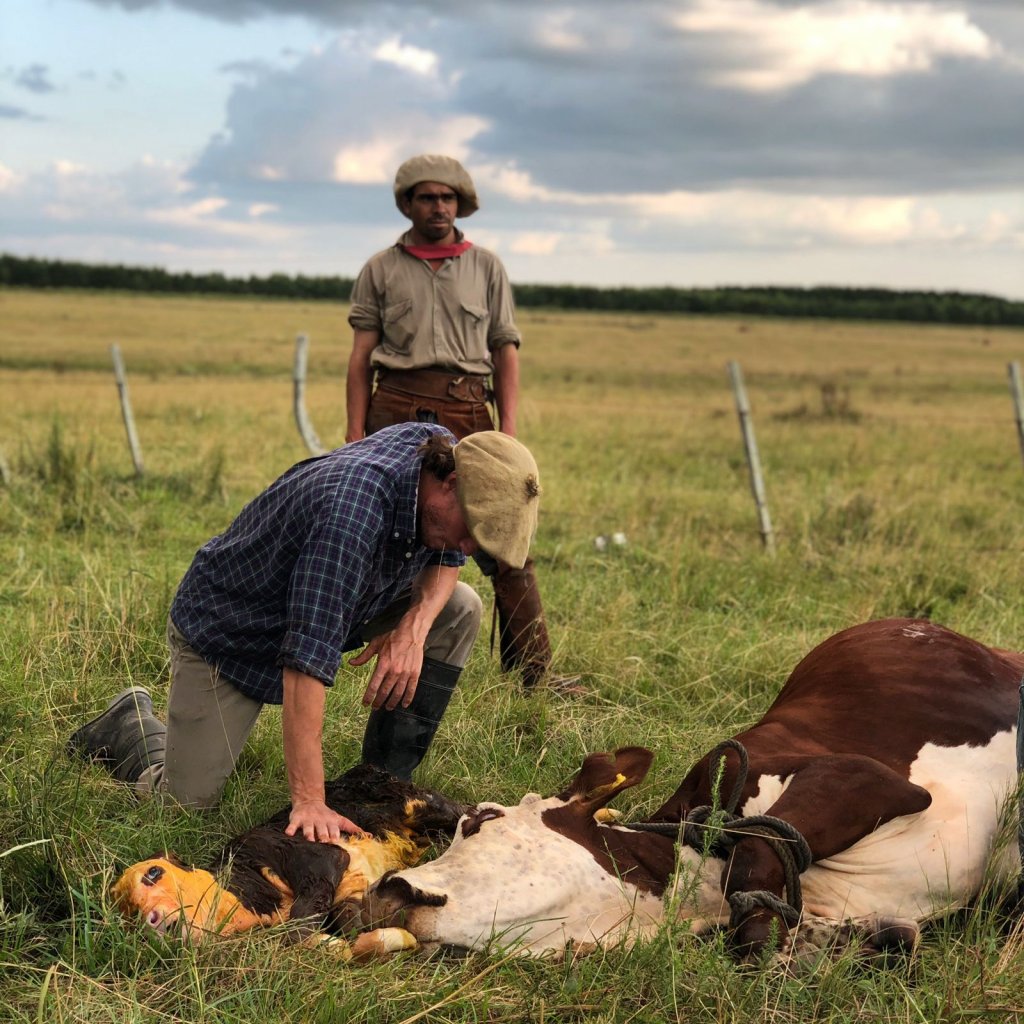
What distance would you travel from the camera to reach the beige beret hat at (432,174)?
18.2 feet

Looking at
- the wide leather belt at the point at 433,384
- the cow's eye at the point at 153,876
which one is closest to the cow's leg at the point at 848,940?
the cow's eye at the point at 153,876

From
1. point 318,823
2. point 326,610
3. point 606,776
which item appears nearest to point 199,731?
point 326,610

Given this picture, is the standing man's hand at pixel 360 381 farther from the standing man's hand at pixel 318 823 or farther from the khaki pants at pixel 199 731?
the standing man's hand at pixel 318 823

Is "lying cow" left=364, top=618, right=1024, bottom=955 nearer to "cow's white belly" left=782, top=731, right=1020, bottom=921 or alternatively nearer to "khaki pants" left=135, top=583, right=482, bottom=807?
"cow's white belly" left=782, top=731, right=1020, bottom=921

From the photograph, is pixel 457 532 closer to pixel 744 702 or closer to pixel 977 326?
pixel 744 702

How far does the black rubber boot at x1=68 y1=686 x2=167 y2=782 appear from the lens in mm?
3949

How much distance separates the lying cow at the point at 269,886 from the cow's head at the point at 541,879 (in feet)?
0.30

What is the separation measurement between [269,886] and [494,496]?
112 centimetres

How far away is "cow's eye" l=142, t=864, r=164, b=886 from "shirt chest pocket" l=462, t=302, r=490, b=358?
3.51 meters

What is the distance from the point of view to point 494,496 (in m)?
3.18

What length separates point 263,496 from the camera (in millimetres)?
3529

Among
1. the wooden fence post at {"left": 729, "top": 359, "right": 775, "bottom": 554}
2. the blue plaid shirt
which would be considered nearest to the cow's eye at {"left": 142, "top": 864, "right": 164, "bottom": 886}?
the blue plaid shirt

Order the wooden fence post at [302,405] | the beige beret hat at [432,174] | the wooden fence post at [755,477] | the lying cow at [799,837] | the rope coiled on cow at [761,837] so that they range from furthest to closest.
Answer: the wooden fence post at [302,405] < the wooden fence post at [755,477] < the beige beret hat at [432,174] < the rope coiled on cow at [761,837] < the lying cow at [799,837]

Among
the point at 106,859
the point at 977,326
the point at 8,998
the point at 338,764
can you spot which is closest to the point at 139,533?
the point at 338,764
